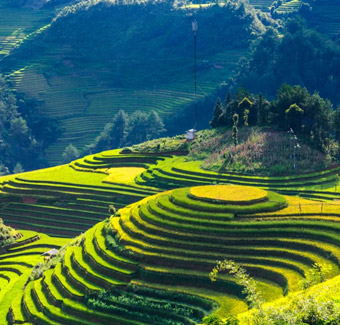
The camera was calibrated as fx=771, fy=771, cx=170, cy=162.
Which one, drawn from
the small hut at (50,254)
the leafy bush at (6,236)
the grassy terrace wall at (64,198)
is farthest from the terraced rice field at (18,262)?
the grassy terrace wall at (64,198)

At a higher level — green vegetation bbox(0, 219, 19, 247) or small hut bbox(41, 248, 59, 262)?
small hut bbox(41, 248, 59, 262)

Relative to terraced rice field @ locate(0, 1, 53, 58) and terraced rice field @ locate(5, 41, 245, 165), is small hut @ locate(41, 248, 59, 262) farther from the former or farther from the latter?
terraced rice field @ locate(0, 1, 53, 58)

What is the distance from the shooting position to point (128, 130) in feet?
459

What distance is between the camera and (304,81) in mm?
140875

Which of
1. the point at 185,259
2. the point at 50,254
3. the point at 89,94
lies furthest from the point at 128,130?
the point at 185,259

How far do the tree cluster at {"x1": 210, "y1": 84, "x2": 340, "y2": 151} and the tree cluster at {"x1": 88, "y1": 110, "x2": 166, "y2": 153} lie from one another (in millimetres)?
54609

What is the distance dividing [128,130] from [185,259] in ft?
303

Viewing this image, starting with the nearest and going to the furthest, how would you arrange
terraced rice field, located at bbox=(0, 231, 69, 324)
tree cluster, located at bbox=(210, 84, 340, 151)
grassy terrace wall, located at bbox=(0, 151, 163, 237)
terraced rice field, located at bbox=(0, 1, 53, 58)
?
terraced rice field, located at bbox=(0, 231, 69, 324)
grassy terrace wall, located at bbox=(0, 151, 163, 237)
tree cluster, located at bbox=(210, 84, 340, 151)
terraced rice field, located at bbox=(0, 1, 53, 58)

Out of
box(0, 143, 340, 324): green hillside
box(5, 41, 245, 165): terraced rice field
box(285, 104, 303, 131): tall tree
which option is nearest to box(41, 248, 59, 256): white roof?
box(0, 143, 340, 324): green hillside

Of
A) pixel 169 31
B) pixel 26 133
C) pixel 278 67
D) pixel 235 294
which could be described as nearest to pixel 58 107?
pixel 26 133

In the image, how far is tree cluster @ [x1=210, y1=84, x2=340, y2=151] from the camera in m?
78.9

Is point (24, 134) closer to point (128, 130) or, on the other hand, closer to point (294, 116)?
point (128, 130)

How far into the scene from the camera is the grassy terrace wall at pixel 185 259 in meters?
46.2

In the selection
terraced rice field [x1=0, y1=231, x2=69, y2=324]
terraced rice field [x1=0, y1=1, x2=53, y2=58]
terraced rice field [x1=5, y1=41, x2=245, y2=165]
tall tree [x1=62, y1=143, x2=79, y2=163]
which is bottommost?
tall tree [x1=62, y1=143, x2=79, y2=163]
